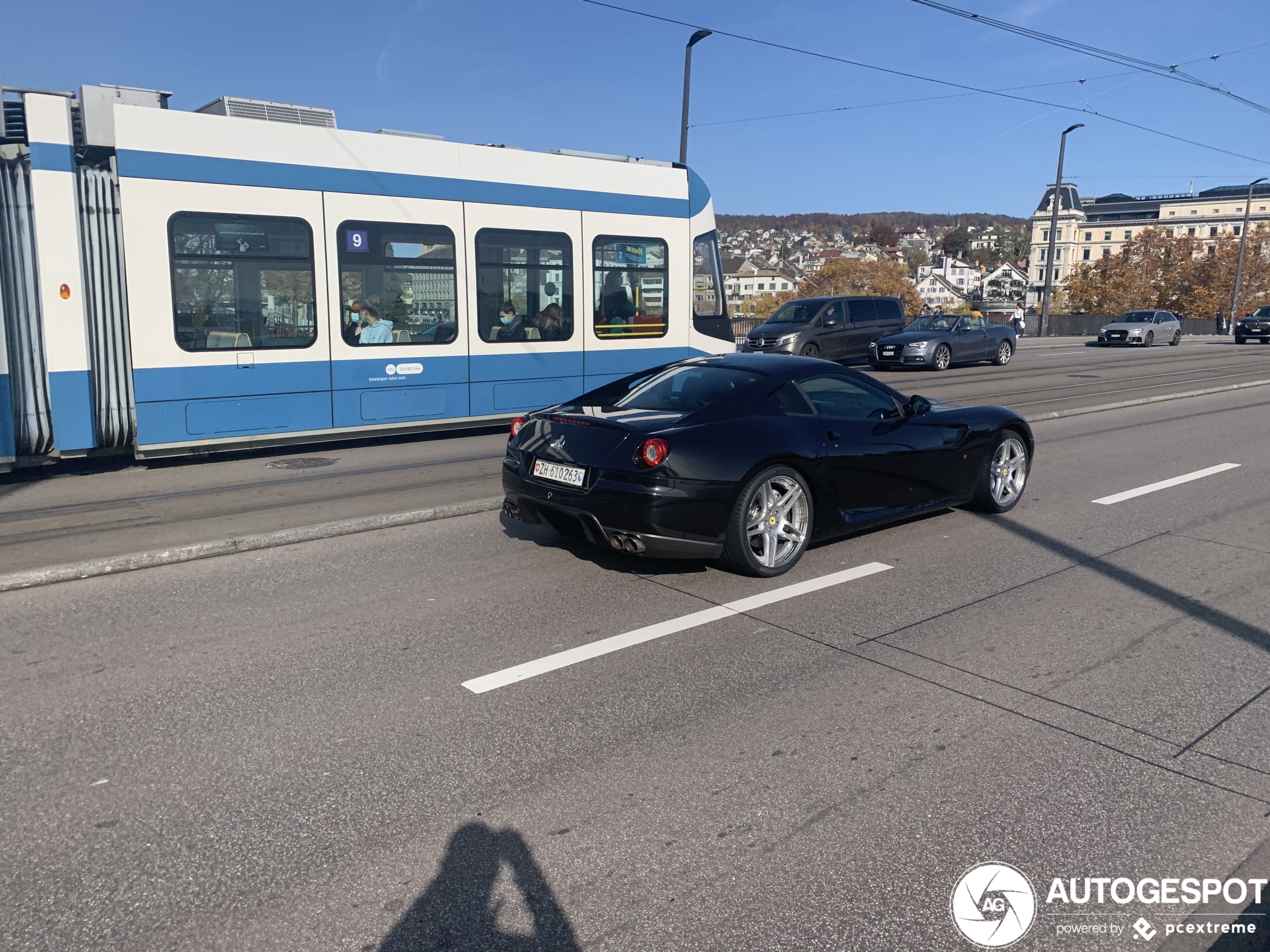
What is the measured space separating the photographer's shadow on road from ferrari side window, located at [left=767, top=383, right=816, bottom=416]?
3.80 meters

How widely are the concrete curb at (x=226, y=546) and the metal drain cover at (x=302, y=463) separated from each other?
116 inches

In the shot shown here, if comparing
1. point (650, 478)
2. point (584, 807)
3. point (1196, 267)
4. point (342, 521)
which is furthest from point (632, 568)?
point (1196, 267)

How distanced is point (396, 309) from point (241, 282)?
174 cm

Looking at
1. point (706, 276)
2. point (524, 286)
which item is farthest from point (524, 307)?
point (706, 276)

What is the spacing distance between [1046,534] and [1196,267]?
8917 cm

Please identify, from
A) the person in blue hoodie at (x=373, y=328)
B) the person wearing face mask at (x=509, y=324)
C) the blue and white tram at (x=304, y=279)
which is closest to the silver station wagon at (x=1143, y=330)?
the blue and white tram at (x=304, y=279)

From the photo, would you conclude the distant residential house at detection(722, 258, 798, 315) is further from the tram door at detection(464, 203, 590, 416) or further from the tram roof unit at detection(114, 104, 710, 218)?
the tram door at detection(464, 203, 590, 416)

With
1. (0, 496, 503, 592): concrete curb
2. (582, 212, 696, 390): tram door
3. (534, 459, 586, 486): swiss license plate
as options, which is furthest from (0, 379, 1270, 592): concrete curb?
(582, 212, 696, 390): tram door

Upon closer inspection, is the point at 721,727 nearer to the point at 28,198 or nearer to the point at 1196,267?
the point at 28,198

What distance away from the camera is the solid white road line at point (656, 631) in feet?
15.1

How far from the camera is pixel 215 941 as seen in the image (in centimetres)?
270

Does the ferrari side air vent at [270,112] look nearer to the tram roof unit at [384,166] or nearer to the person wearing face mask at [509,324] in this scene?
the tram roof unit at [384,166]

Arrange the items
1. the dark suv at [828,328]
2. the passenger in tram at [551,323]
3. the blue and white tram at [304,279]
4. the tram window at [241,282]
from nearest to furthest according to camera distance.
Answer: the blue and white tram at [304,279]
the tram window at [241,282]
the passenger in tram at [551,323]
the dark suv at [828,328]

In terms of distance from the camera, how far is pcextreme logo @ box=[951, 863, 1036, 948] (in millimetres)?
2803
